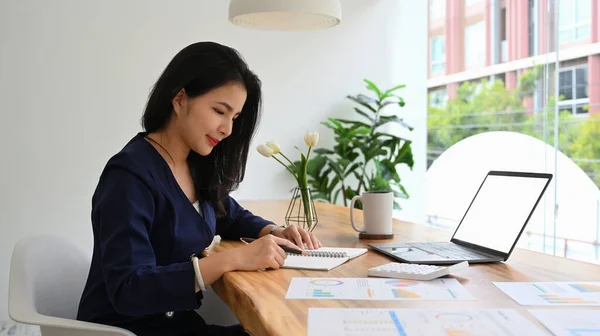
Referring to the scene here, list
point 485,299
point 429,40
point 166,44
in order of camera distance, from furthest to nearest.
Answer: point 429,40, point 166,44, point 485,299

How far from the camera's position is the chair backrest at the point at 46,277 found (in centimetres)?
151

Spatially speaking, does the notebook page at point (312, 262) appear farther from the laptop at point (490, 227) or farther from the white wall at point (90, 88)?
the white wall at point (90, 88)

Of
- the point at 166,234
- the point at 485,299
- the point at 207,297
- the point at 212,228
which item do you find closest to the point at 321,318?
the point at 485,299

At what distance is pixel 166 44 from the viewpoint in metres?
4.28

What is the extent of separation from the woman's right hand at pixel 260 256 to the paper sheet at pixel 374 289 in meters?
0.12

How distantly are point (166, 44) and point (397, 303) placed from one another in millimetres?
3425

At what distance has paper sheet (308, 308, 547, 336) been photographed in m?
0.99

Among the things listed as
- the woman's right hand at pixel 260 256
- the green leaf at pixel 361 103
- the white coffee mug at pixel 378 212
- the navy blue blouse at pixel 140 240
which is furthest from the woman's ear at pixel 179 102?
the green leaf at pixel 361 103

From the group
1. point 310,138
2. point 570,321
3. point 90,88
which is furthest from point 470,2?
point 570,321

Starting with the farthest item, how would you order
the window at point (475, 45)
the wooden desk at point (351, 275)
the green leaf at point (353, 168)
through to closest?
1. the green leaf at point (353, 168)
2. the window at point (475, 45)
3. the wooden desk at point (351, 275)

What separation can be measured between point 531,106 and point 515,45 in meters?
0.40

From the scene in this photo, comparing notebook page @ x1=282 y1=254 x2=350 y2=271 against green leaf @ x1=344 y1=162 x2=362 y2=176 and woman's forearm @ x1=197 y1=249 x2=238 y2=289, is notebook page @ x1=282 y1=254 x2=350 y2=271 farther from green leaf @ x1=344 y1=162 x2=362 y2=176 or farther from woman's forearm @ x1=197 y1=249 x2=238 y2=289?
green leaf @ x1=344 y1=162 x2=362 y2=176

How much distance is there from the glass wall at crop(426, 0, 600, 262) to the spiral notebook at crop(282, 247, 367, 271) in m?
2.54

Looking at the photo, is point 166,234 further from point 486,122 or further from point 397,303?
point 486,122
